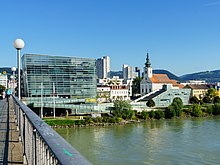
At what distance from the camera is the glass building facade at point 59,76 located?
21.5m

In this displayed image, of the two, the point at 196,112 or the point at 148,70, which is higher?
the point at 148,70

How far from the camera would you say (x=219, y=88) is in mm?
28969

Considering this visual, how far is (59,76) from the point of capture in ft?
74.7

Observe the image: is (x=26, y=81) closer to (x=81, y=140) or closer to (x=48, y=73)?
(x=48, y=73)

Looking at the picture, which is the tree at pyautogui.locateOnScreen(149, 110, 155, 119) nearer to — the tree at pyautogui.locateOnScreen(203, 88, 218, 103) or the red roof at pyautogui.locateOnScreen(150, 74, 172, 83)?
the red roof at pyautogui.locateOnScreen(150, 74, 172, 83)

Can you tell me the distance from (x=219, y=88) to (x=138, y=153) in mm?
23055

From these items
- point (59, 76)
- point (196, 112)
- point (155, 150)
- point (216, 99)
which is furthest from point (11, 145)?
point (216, 99)

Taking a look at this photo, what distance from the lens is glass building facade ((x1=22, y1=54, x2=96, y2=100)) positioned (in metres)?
21.5

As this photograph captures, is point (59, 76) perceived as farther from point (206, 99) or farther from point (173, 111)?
point (206, 99)

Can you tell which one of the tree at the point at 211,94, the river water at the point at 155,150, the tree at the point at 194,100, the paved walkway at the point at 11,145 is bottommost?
the river water at the point at 155,150

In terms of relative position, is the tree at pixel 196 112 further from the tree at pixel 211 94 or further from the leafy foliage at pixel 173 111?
the tree at pixel 211 94

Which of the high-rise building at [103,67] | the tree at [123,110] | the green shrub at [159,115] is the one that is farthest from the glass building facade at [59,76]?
the high-rise building at [103,67]

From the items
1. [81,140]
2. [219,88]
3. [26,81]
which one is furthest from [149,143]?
[219,88]

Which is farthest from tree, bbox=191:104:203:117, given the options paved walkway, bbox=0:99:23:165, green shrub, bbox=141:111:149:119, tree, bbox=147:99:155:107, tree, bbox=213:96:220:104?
paved walkway, bbox=0:99:23:165
